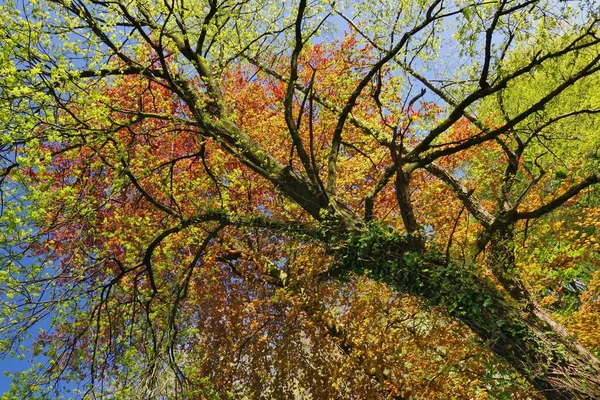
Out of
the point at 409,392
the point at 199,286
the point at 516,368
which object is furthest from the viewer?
the point at 199,286

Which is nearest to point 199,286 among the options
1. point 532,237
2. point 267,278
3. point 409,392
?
point 267,278

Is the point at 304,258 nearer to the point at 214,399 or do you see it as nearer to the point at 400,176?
the point at 214,399

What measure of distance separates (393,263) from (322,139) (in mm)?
5383

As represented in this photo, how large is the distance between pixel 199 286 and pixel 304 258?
3482 millimetres

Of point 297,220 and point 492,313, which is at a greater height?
point 297,220

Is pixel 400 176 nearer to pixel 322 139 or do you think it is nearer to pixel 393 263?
pixel 393 263

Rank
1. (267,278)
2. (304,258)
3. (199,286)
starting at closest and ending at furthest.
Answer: (304,258) → (267,278) → (199,286)

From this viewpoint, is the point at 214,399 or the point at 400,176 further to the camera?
the point at 214,399

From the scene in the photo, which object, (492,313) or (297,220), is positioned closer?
(492,313)

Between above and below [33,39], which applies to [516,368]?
below

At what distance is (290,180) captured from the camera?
6520mm

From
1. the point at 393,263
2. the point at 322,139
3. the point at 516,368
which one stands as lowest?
the point at 516,368

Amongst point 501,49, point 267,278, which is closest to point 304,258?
point 267,278

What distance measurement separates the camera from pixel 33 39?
5664mm
